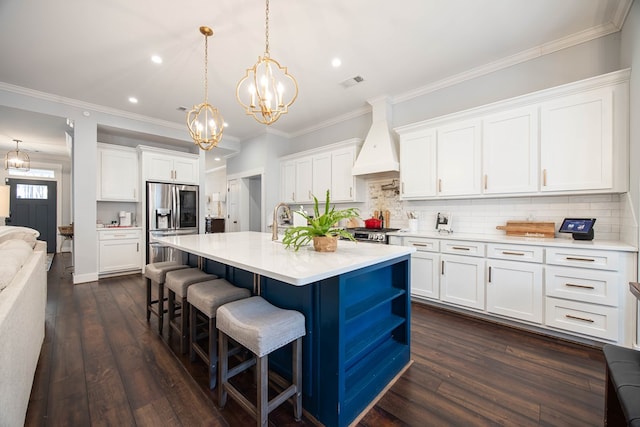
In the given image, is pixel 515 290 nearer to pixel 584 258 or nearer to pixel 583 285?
pixel 583 285

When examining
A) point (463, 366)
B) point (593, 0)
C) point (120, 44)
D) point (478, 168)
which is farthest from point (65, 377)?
point (593, 0)

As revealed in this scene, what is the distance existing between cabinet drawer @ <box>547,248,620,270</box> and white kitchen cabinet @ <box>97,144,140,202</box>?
6266 mm

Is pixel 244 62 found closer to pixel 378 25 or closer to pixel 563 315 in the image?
pixel 378 25

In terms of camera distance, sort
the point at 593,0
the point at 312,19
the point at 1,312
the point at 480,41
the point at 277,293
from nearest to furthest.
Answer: the point at 1,312 → the point at 277,293 → the point at 593,0 → the point at 312,19 → the point at 480,41

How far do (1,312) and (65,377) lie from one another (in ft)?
3.69

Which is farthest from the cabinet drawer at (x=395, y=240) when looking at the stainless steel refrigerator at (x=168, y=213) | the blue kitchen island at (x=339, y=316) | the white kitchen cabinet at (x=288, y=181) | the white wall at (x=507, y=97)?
the stainless steel refrigerator at (x=168, y=213)

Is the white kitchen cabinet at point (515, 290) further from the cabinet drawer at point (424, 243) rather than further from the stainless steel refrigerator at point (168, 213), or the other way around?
the stainless steel refrigerator at point (168, 213)

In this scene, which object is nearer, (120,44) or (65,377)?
(65,377)

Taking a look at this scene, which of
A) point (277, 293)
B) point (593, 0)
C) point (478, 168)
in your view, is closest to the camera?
point (277, 293)

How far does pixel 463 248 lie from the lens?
115 inches

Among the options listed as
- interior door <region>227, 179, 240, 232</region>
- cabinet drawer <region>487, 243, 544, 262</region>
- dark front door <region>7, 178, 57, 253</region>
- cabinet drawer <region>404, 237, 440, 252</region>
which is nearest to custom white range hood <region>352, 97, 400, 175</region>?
cabinet drawer <region>404, 237, 440, 252</region>

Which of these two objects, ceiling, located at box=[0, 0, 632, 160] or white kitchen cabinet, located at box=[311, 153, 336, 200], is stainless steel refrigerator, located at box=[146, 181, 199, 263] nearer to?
ceiling, located at box=[0, 0, 632, 160]

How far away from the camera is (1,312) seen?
110cm

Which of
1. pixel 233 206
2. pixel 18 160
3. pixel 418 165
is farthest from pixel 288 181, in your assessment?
pixel 18 160
